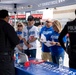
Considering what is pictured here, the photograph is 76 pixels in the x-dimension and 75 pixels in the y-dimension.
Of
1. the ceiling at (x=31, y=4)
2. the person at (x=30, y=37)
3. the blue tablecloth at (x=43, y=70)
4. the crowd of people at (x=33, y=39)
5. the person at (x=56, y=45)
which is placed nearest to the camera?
the blue tablecloth at (x=43, y=70)

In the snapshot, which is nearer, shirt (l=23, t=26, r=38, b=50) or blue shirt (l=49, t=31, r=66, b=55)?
blue shirt (l=49, t=31, r=66, b=55)

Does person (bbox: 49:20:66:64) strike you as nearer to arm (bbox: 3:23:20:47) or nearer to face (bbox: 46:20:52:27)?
face (bbox: 46:20:52:27)

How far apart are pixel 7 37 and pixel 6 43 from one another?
0.09 meters

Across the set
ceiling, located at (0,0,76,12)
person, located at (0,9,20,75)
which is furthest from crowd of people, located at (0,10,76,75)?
ceiling, located at (0,0,76,12)

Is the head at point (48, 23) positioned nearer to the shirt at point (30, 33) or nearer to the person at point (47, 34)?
the person at point (47, 34)

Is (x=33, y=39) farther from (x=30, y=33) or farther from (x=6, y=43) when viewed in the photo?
(x=6, y=43)

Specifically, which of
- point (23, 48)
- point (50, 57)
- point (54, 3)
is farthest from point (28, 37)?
point (54, 3)

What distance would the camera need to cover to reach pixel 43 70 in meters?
2.80

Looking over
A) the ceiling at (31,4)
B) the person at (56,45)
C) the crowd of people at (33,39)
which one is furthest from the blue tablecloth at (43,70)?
the ceiling at (31,4)

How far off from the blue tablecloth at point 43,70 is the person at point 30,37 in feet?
3.91

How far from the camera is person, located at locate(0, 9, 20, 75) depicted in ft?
8.98

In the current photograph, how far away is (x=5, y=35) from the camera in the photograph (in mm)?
2777

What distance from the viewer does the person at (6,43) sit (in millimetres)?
2738

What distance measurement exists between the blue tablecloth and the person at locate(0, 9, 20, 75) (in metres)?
0.20
